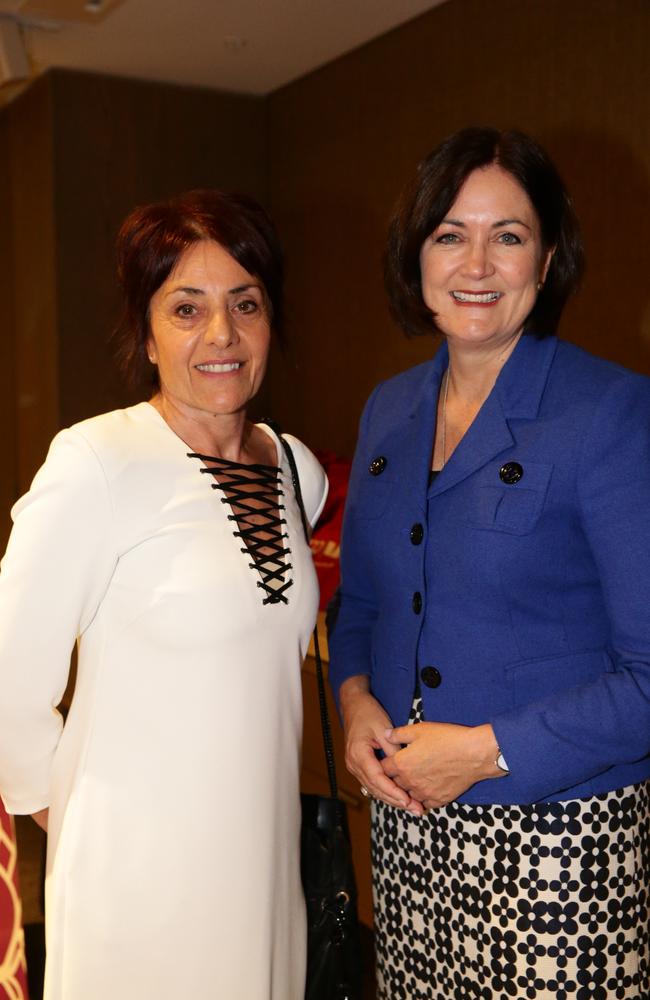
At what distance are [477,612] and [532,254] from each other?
0.54m

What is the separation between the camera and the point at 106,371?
4.39 metres

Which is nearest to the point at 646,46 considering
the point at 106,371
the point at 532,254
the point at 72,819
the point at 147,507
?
the point at 532,254

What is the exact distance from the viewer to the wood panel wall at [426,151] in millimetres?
2703

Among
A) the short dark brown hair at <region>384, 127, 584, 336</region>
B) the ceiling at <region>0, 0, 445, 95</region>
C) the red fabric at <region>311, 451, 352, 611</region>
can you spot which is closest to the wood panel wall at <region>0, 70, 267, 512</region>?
the ceiling at <region>0, 0, 445, 95</region>

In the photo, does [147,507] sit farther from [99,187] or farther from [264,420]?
[99,187]

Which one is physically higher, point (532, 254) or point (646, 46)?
point (646, 46)

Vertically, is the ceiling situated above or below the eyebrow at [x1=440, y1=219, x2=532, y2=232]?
above

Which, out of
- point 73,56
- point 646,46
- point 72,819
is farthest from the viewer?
point 73,56

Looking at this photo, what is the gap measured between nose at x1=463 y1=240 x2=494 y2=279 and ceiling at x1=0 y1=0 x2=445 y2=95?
215 cm

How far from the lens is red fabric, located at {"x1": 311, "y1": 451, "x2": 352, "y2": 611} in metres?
2.98

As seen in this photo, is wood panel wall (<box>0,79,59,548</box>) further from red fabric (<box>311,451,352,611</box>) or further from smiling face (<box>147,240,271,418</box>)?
smiling face (<box>147,240,271,418</box>)

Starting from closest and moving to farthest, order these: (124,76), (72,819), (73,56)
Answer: (72,819) → (73,56) → (124,76)

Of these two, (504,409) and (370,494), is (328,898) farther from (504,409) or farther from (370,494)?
(504,409)

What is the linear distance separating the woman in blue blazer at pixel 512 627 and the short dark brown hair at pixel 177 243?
24cm
